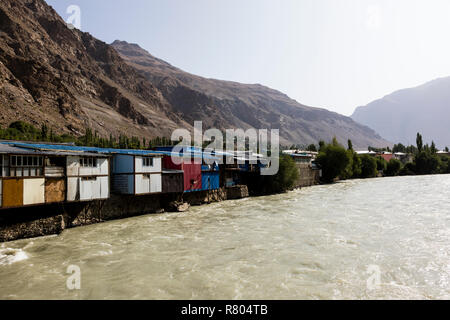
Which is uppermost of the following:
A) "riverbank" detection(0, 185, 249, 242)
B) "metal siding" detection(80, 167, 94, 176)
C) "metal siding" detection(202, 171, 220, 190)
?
"metal siding" detection(80, 167, 94, 176)

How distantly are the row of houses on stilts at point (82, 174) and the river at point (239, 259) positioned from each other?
3073 millimetres

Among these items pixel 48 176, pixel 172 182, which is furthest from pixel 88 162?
pixel 172 182

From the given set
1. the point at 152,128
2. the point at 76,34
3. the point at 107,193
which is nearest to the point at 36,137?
the point at 107,193

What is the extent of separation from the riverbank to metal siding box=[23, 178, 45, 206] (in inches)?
39.4

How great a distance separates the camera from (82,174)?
23.6 meters

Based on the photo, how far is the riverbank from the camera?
1991 centimetres

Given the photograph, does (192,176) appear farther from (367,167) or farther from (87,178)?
(367,167)

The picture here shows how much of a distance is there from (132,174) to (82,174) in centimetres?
496

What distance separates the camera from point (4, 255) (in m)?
16.8

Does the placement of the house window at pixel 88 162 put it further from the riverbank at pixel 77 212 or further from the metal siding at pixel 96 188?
the riverbank at pixel 77 212

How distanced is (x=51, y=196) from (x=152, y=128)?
153 metres

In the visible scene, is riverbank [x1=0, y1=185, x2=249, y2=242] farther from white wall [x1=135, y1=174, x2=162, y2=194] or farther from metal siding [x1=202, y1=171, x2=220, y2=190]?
metal siding [x1=202, y1=171, x2=220, y2=190]

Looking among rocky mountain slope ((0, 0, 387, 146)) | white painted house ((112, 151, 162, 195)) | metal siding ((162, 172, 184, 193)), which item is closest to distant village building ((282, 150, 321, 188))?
metal siding ((162, 172, 184, 193))
